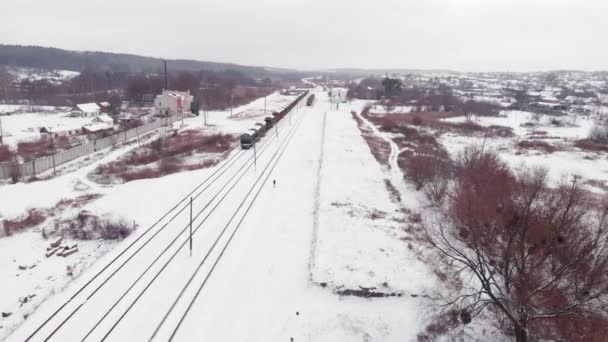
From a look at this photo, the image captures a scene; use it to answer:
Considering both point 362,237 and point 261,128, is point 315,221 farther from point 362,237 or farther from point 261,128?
point 261,128

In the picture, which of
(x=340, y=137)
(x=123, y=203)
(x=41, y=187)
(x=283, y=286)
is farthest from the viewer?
(x=340, y=137)

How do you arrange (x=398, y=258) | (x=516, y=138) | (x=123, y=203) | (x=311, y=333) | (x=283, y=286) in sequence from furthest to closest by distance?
(x=516, y=138) → (x=123, y=203) → (x=398, y=258) → (x=283, y=286) → (x=311, y=333)

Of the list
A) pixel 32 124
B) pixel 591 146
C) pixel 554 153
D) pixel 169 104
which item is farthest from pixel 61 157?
pixel 591 146

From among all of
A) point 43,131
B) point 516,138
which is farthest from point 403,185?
point 43,131

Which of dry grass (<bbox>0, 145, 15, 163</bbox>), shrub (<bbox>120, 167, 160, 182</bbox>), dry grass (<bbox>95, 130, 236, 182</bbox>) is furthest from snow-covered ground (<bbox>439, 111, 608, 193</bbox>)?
dry grass (<bbox>0, 145, 15, 163</bbox>)

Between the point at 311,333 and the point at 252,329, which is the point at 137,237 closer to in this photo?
the point at 252,329

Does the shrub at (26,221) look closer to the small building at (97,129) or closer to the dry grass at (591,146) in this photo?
the small building at (97,129)
